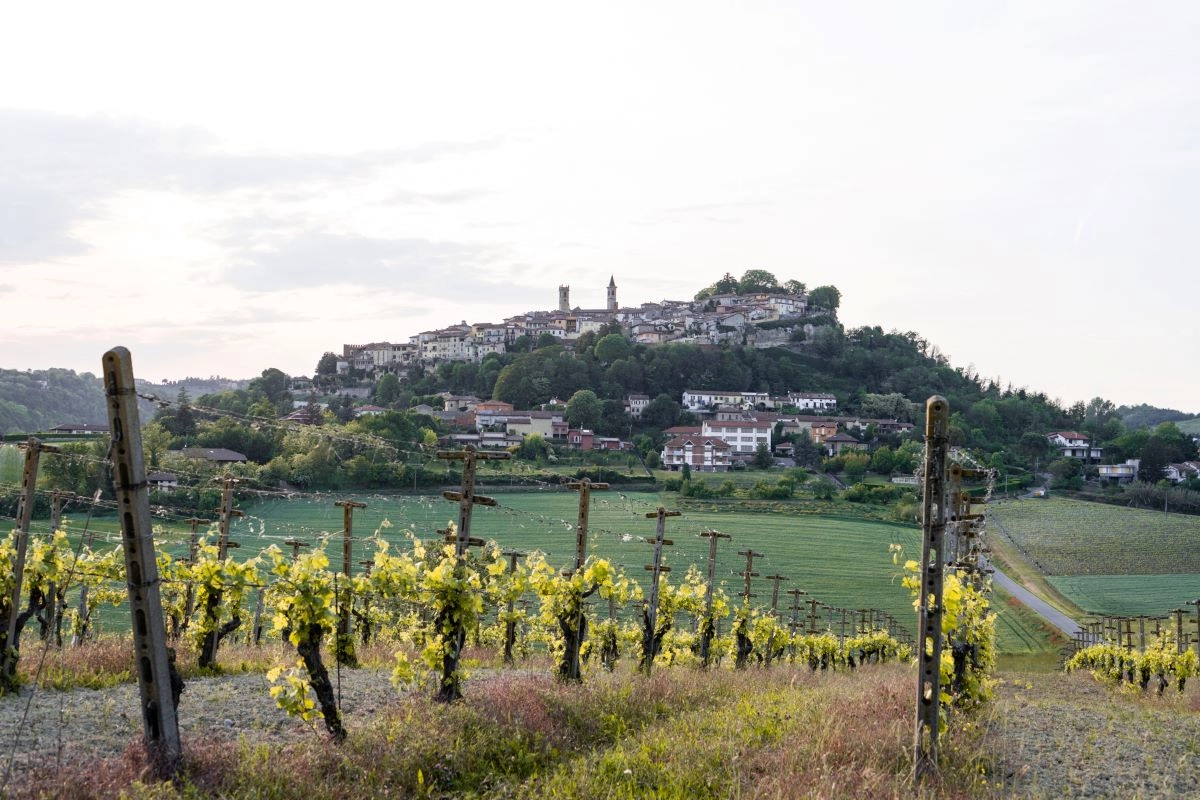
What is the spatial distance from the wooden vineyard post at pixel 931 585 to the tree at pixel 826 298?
16152 centimetres

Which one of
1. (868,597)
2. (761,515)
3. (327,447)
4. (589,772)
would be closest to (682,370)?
(761,515)

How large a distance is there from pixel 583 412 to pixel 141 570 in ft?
313

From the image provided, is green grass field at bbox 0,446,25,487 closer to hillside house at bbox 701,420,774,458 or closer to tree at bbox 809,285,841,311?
hillside house at bbox 701,420,774,458

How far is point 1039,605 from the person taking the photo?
40.8 m

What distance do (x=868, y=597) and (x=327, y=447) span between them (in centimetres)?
3325

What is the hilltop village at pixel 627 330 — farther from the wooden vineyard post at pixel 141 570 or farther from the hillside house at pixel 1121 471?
the wooden vineyard post at pixel 141 570

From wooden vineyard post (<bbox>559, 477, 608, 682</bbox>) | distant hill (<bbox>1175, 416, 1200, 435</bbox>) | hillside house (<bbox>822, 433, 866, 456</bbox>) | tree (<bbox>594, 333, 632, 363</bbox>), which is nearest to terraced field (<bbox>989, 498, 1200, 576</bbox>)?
hillside house (<bbox>822, 433, 866, 456</bbox>)

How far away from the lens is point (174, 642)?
16.2 metres

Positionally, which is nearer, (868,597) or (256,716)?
(256,716)

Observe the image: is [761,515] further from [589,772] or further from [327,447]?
[589,772]

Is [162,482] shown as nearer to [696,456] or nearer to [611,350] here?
[696,456]

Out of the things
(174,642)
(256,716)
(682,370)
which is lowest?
(174,642)

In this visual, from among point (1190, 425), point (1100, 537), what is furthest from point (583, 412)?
point (1190, 425)

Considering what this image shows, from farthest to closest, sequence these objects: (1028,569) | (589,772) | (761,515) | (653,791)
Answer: (761,515) < (1028,569) < (589,772) < (653,791)
